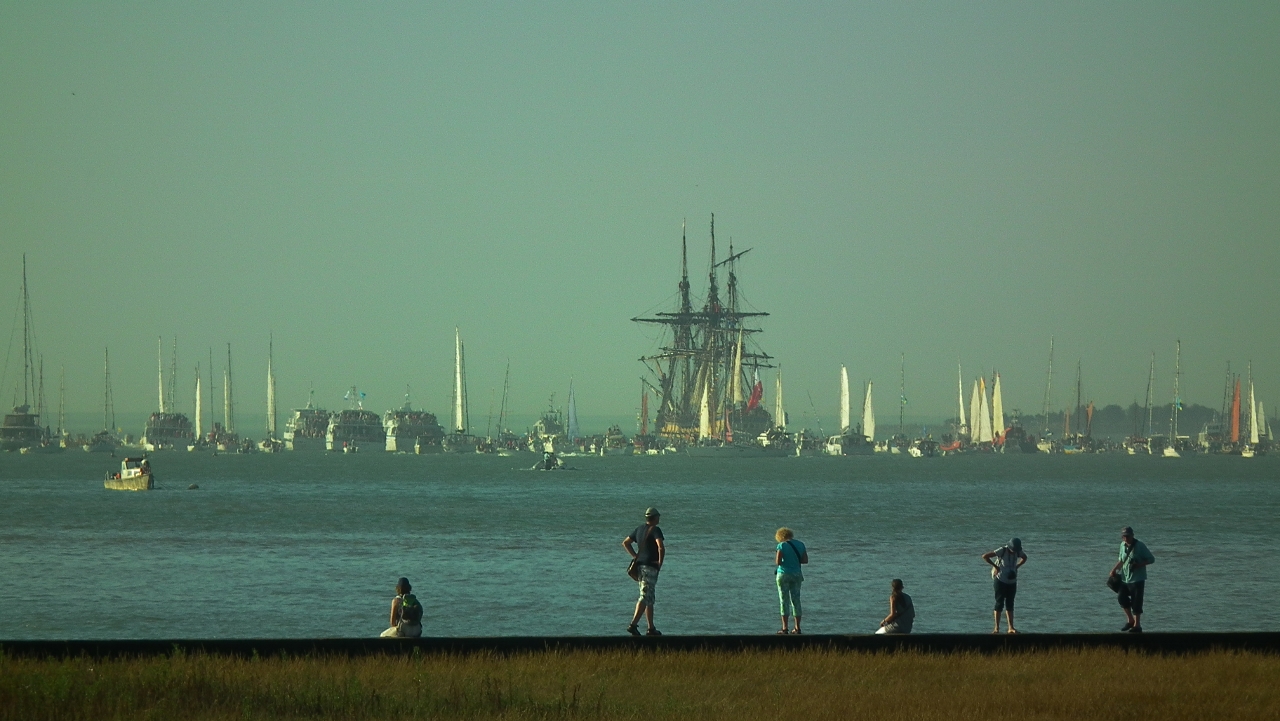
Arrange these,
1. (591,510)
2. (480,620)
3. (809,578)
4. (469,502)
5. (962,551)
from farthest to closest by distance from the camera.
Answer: (469,502)
(591,510)
(962,551)
(809,578)
(480,620)

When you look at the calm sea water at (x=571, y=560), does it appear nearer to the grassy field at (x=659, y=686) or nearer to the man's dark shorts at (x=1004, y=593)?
the man's dark shorts at (x=1004, y=593)

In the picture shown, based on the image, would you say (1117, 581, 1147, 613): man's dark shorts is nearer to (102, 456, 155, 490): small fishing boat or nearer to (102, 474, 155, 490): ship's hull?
(102, 456, 155, 490): small fishing boat

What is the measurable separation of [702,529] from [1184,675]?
51690mm

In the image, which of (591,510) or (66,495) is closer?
(591,510)

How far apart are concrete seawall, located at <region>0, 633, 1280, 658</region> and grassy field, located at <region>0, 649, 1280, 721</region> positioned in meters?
0.36

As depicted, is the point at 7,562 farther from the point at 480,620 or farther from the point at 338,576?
the point at 480,620

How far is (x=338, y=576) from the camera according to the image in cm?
4309

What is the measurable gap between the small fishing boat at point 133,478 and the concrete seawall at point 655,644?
88.2m

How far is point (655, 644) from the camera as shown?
17500 millimetres

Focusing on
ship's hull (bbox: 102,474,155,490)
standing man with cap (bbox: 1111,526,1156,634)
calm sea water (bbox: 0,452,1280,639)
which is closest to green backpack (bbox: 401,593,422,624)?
standing man with cap (bbox: 1111,526,1156,634)

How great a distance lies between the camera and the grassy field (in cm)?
1437

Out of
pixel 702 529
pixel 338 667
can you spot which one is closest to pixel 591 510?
pixel 702 529

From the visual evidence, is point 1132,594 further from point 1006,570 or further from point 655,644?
point 655,644

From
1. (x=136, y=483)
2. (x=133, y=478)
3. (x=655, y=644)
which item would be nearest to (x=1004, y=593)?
(x=655, y=644)
